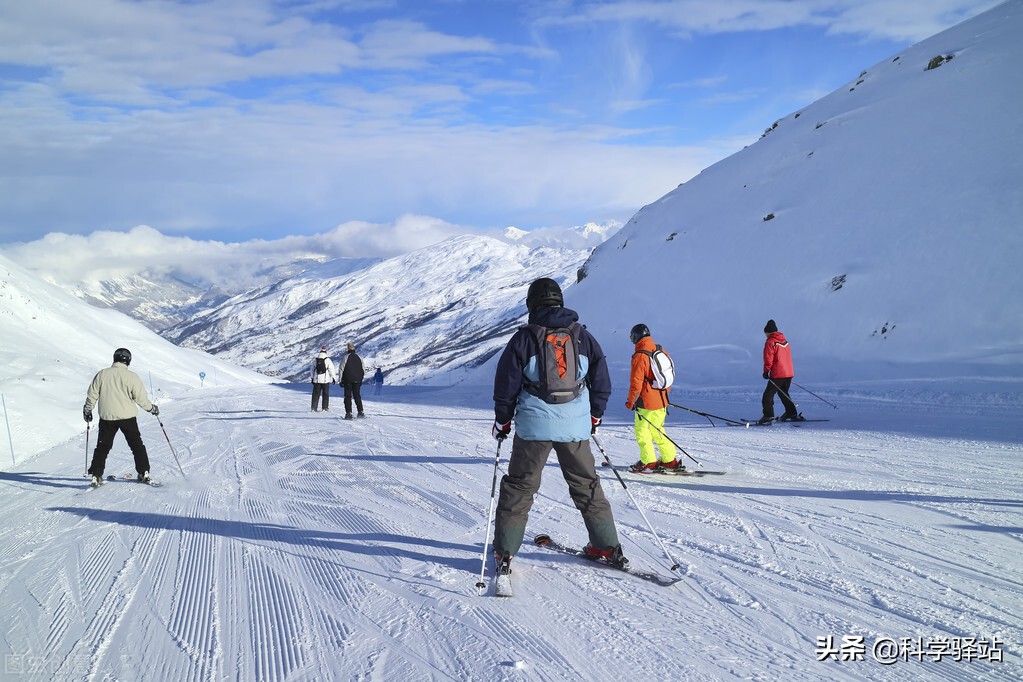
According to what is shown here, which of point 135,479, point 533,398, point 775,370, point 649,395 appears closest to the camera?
point 533,398

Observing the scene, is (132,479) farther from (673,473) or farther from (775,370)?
(775,370)

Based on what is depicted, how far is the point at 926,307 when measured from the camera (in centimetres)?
1703

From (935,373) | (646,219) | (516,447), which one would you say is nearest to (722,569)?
(516,447)

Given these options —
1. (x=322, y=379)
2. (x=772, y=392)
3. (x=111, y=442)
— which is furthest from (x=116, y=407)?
(x=772, y=392)

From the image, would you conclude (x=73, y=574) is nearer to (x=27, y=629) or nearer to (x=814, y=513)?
(x=27, y=629)

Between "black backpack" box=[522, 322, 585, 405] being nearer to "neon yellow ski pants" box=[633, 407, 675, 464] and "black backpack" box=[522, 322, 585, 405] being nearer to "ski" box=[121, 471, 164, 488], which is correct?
"neon yellow ski pants" box=[633, 407, 675, 464]

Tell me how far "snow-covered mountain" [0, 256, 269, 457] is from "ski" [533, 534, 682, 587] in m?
12.1

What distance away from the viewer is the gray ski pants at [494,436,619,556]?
4516mm

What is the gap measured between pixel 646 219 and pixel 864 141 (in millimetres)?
11295

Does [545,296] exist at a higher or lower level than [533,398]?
higher

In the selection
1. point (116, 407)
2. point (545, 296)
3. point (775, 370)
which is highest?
point (545, 296)

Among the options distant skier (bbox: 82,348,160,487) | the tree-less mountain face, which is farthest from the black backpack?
the tree-less mountain face

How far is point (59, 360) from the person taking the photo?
23.0m

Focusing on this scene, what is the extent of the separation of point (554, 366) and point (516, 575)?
1.61 m
